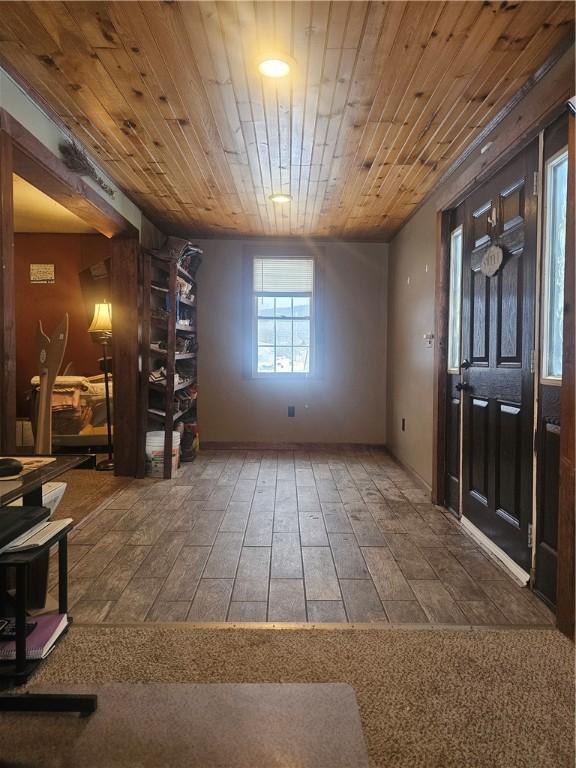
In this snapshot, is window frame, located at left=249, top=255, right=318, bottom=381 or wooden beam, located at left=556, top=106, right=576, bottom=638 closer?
wooden beam, located at left=556, top=106, right=576, bottom=638

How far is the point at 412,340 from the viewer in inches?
169

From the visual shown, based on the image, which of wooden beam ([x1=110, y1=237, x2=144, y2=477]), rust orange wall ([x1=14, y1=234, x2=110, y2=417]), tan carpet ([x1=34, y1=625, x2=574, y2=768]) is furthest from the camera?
rust orange wall ([x1=14, y1=234, x2=110, y2=417])

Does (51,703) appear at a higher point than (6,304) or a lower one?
lower

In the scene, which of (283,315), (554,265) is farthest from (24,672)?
(283,315)

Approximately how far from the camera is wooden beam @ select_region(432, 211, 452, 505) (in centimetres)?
331

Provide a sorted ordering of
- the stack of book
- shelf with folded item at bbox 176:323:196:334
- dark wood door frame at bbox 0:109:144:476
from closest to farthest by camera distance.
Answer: the stack of book → dark wood door frame at bbox 0:109:144:476 → shelf with folded item at bbox 176:323:196:334

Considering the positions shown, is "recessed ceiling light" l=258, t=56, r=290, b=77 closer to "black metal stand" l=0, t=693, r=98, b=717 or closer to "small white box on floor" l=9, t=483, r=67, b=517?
"small white box on floor" l=9, t=483, r=67, b=517

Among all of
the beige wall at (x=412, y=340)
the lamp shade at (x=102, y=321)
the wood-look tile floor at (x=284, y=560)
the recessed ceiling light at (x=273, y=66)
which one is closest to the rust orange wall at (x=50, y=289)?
the lamp shade at (x=102, y=321)

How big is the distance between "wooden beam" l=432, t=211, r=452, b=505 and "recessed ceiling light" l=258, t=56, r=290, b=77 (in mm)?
1709

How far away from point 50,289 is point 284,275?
280 centimetres

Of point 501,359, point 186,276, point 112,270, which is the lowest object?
point 501,359

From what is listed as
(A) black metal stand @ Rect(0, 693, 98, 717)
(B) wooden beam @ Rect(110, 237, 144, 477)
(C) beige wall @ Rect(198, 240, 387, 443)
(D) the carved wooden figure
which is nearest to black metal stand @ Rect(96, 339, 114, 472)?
(B) wooden beam @ Rect(110, 237, 144, 477)

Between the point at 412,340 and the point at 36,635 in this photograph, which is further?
the point at 412,340

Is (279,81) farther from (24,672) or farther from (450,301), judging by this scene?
(24,672)
